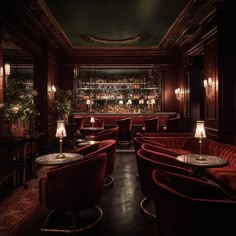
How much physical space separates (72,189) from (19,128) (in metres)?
2.30

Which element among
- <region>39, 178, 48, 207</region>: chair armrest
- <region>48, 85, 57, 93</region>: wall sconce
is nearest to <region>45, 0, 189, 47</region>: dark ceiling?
<region>48, 85, 57, 93</region>: wall sconce

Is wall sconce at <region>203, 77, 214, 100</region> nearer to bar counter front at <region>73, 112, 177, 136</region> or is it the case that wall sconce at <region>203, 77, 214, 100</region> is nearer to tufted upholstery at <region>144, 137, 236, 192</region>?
tufted upholstery at <region>144, 137, 236, 192</region>

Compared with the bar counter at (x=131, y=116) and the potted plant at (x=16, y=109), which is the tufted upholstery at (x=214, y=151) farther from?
the bar counter at (x=131, y=116)

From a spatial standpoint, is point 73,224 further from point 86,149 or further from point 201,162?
point 201,162

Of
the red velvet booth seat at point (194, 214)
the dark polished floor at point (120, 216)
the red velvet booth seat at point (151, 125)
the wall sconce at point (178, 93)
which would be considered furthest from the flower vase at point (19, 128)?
the wall sconce at point (178, 93)

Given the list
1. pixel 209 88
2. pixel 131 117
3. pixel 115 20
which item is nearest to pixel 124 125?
pixel 131 117

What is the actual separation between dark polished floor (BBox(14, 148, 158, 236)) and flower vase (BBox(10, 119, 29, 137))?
64.1 inches

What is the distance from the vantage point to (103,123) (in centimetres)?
884

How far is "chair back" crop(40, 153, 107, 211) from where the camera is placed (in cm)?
252

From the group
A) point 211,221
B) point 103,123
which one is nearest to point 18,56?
point 103,123

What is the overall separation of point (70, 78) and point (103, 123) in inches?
101

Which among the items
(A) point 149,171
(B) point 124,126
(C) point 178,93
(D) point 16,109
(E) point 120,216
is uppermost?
(C) point 178,93

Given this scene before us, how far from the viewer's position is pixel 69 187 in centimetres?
254

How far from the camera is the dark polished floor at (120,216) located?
266 cm
